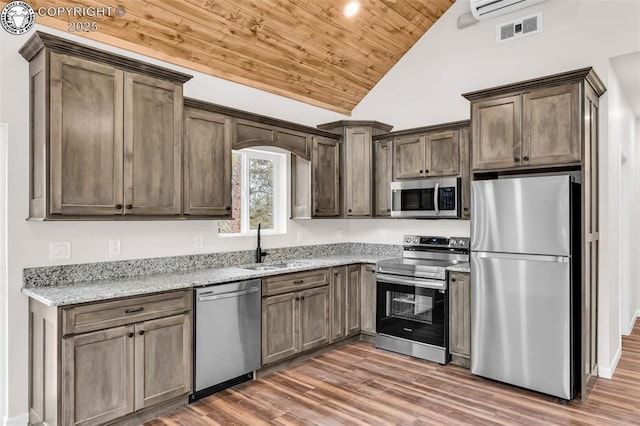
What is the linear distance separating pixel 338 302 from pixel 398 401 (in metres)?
1.36

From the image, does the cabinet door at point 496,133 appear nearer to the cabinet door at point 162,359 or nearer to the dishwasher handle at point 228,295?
the dishwasher handle at point 228,295

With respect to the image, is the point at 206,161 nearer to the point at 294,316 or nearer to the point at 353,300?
the point at 294,316

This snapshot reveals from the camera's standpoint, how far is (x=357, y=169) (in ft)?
16.3

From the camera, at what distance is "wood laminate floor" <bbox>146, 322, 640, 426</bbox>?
2957 mm

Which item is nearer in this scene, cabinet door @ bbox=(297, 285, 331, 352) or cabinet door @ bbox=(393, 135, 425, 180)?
cabinet door @ bbox=(297, 285, 331, 352)

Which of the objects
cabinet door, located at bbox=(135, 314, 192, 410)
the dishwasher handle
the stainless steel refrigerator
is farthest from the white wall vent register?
cabinet door, located at bbox=(135, 314, 192, 410)

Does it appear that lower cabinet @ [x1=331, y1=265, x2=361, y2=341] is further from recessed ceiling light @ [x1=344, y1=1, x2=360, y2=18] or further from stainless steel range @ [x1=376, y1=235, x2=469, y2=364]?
recessed ceiling light @ [x1=344, y1=1, x2=360, y2=18]

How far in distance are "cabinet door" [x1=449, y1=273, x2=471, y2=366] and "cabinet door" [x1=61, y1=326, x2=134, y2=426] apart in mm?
2800

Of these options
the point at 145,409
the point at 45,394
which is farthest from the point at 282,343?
the point at 45,394

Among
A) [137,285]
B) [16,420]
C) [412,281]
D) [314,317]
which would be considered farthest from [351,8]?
[16,420]

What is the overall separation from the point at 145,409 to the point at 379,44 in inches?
170

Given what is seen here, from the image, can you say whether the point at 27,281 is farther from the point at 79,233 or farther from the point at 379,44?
the point at 379,44

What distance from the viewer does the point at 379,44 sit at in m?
4.85

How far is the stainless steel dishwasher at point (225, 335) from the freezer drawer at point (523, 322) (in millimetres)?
1945
